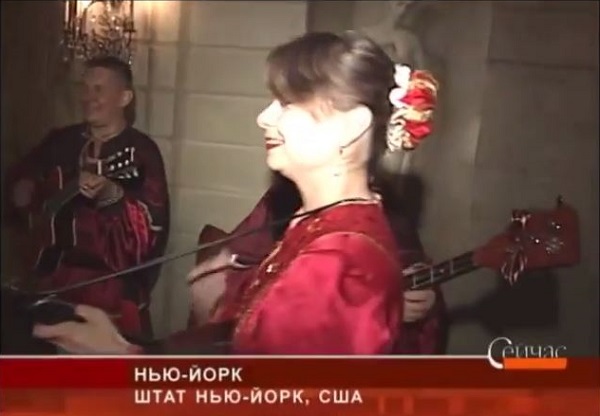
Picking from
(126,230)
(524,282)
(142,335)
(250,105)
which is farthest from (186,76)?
(524,282)

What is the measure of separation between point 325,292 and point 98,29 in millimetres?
380

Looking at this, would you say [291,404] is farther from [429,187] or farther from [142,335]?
[429,187]

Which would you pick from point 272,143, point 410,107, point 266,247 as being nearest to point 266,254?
point 266,247

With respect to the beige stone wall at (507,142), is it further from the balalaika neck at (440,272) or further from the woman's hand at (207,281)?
the woman's hand at (207,281)

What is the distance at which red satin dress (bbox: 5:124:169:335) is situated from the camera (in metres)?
1.21

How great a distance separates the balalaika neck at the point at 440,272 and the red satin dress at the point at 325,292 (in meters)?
0.02

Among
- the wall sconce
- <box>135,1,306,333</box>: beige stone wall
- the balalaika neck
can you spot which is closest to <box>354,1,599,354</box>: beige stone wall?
the balalaika neck

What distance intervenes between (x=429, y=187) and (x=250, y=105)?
22 centimetres

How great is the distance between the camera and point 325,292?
1.19 metres

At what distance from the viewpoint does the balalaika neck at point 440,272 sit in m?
1.22

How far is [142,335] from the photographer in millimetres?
1216

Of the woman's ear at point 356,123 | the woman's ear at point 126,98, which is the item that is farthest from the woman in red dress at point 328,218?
the woman's ear at point 126,98

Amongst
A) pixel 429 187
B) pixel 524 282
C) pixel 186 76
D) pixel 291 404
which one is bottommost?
pixel 291 404

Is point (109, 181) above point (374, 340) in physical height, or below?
above
